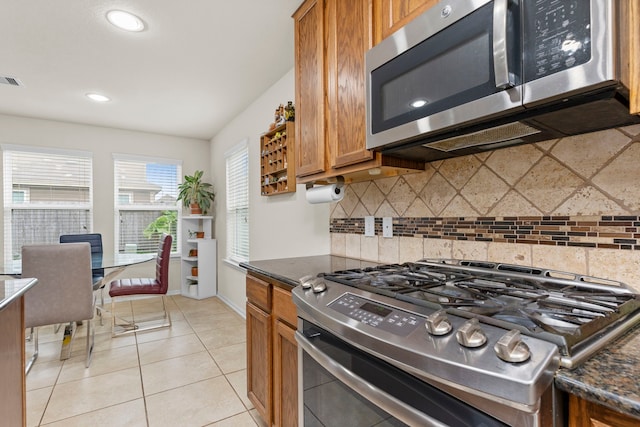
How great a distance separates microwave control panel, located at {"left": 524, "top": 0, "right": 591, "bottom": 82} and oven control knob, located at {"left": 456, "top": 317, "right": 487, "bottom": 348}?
Answer: 651 mm

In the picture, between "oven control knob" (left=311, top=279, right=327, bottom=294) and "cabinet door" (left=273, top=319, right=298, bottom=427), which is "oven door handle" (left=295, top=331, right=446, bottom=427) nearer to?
"oven control knob" (left=311, top=279, right=327, bottom=294)

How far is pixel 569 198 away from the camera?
1.10 m

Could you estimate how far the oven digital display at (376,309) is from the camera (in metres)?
0.88

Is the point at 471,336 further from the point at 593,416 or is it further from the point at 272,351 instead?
the point at 272,351

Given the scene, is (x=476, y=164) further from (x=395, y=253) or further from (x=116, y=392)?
(x=116, y=392)

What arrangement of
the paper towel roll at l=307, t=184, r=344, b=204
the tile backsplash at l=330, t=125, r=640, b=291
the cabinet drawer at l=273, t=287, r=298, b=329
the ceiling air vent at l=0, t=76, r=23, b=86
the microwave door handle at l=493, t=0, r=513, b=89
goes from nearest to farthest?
the microwave door handle at l=493, t=0, r=513, b=89 < the tile backsplash at l=330, t=125, r=640, b=291 < the cabinet drawer at l=273, t=287, r=298, b=329 < the paper towel roll at l=307, t=184, r=344, b=204 < the ceiling air vent at l=0, t=76, r=23, b=86

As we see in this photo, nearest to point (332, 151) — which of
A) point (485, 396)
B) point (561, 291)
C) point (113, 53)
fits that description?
point (561, 291)

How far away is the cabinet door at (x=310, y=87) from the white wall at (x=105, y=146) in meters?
3.74

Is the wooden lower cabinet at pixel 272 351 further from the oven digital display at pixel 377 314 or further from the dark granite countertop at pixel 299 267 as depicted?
the oven digital display at pixel 377 314

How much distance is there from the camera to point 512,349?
0.57 m

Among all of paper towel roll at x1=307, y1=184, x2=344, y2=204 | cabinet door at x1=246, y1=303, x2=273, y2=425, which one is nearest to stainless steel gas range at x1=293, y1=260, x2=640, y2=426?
cabinet door at x1=246, y1=303, x2=273, y2=425

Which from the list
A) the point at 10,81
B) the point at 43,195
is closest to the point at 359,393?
the point at 10,81

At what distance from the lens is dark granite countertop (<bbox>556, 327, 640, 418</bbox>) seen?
483 mm

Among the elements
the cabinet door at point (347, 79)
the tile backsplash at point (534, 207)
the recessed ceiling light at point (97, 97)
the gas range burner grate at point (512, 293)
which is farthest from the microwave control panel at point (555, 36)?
the recessed ceiling light at point (97, 97)
